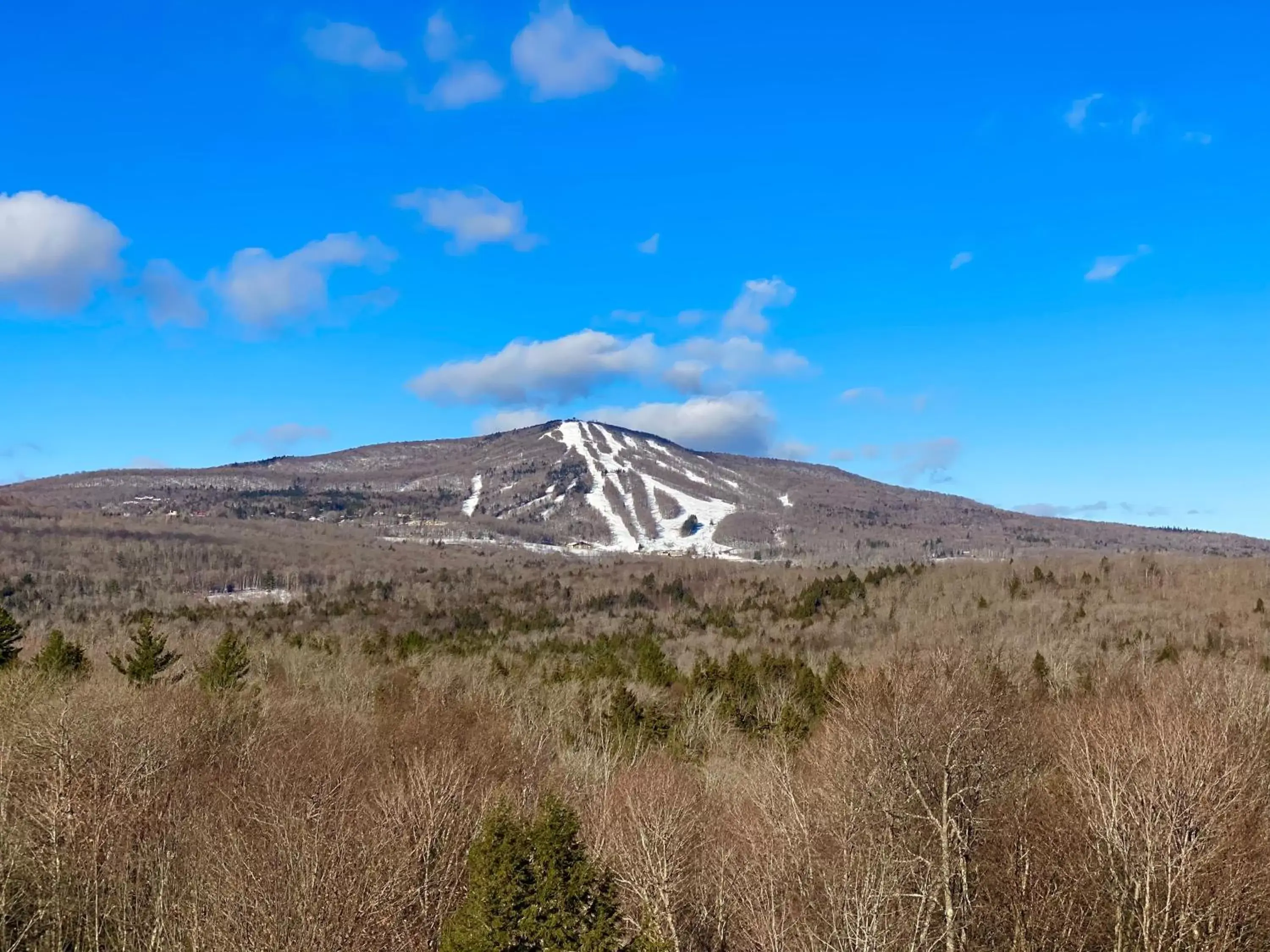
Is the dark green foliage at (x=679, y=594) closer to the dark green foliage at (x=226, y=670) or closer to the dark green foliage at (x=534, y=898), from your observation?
the dark green foliage at (x=226, y=670)

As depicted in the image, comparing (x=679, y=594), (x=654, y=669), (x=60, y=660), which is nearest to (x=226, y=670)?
(x=60, y=660)

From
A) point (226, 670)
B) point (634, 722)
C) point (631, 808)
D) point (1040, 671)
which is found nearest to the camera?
point (631, 808)

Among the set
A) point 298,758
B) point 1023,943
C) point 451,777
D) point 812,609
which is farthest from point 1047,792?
point 812,609

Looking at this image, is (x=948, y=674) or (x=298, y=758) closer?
(x=298, y=758)

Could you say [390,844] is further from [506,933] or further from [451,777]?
[506,933]

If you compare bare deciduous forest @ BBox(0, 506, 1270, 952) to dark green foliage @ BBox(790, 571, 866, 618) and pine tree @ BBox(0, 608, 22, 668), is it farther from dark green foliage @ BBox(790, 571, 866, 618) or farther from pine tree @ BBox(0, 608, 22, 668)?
dark green foliage @ BBox(790, 571, 866, 618)

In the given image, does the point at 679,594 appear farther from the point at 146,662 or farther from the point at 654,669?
the point at 146,662
